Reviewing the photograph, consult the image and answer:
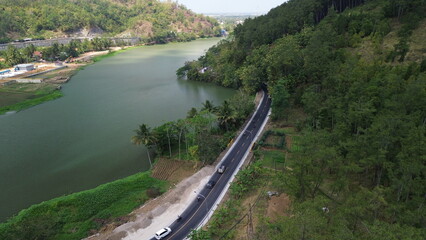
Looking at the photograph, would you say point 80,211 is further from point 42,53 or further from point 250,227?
point 42,53

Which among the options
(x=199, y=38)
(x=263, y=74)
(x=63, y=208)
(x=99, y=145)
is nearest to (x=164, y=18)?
(x=199, y=38)

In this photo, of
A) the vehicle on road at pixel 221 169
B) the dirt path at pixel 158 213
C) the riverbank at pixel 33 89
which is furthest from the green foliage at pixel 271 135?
the riverbank at pixel 33 89

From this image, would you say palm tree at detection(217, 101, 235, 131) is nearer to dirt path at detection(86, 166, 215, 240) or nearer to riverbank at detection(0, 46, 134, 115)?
dirt path at detection(86, 166, 215, 240)

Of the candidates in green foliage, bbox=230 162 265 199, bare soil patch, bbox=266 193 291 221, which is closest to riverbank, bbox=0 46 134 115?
green foliage, bbox=230 162 265 199

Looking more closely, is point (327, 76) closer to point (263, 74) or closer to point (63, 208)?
point (263, 74)

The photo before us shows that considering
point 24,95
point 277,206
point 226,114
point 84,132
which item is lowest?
point 277,206

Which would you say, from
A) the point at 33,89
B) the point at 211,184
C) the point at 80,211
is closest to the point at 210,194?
the point at 211,184
